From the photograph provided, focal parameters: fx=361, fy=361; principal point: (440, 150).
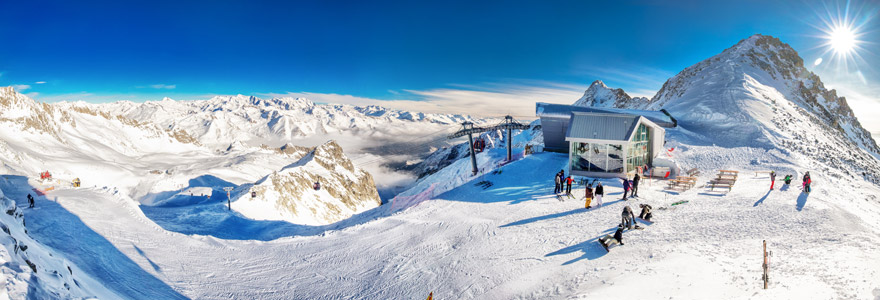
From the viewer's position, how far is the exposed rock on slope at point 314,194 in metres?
68.1

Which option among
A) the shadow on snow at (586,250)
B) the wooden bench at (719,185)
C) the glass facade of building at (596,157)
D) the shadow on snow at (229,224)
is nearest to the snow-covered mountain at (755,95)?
the wooden bench at (719,185)

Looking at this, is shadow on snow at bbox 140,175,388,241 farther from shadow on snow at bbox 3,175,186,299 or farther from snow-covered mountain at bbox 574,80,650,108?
snow-covered mountain at bbox 574,80,650,108

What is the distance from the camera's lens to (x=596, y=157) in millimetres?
25297

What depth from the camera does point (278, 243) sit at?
722 inches

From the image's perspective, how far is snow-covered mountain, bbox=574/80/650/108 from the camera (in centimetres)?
11817

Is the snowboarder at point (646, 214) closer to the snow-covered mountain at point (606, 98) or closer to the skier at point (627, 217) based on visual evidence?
the skier at point (627, 217)

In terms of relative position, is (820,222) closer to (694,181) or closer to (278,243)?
(694,181)

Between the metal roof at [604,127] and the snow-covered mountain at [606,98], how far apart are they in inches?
3711

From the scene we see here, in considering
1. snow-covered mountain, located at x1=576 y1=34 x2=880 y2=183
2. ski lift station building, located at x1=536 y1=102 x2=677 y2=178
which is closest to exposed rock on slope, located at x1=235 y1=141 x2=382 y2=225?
ski lift station building, located at x1=536 y1=102 x2=677 y2=178

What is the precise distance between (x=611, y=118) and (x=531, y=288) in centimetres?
1804

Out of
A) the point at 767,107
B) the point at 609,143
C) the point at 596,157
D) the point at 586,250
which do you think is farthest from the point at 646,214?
the point at 767,107

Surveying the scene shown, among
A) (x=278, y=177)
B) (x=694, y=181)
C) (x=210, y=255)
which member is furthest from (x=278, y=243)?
(x=278, y=177)

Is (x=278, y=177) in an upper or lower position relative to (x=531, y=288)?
lower

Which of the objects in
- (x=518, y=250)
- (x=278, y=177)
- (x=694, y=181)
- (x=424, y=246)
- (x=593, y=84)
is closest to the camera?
(x=518, y=250)
